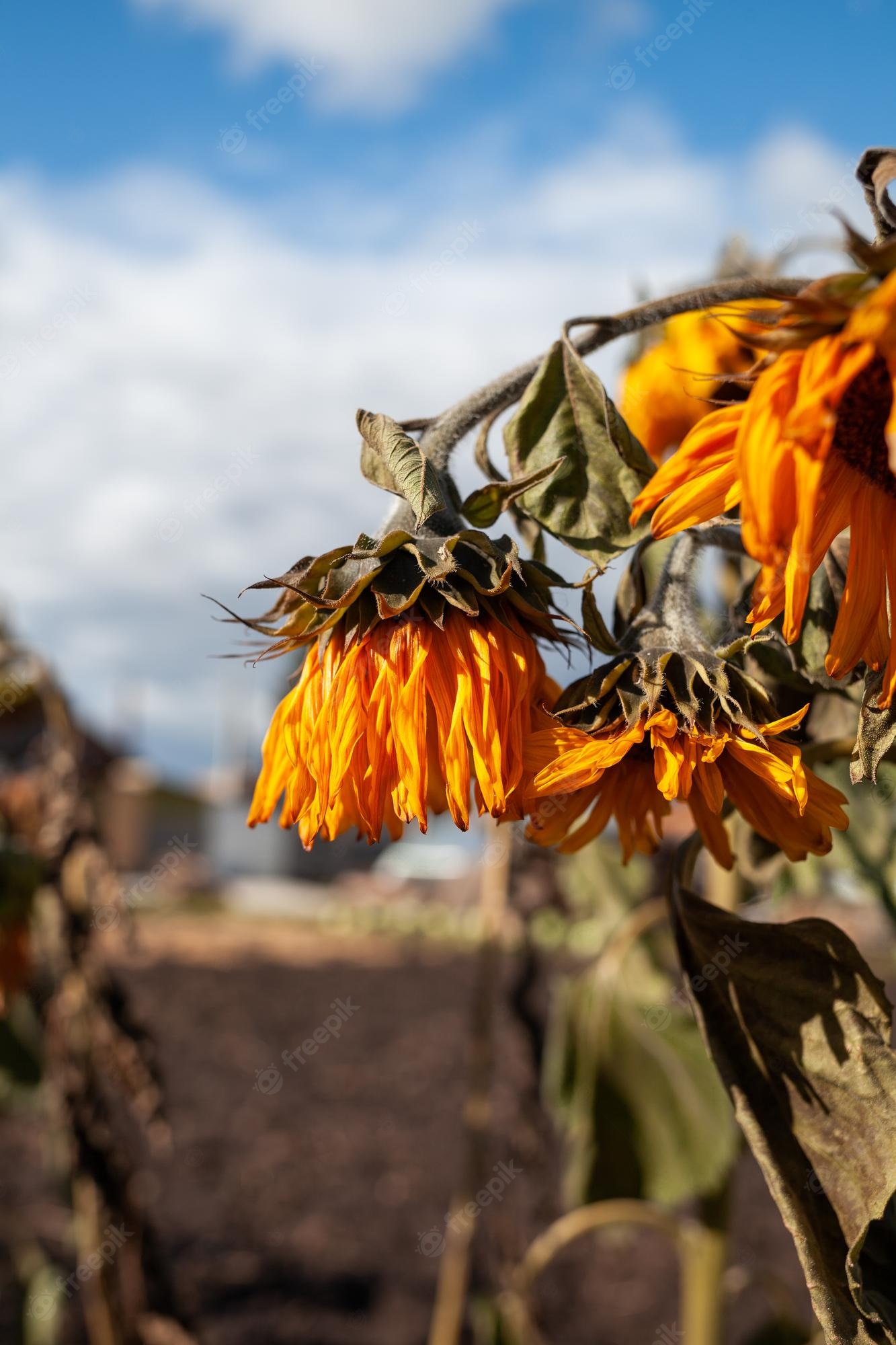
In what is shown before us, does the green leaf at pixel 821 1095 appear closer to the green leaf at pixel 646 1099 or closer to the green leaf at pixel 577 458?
the green leaf at pixel 577 458

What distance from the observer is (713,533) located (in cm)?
79

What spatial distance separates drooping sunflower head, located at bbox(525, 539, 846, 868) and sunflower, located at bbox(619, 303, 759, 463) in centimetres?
63

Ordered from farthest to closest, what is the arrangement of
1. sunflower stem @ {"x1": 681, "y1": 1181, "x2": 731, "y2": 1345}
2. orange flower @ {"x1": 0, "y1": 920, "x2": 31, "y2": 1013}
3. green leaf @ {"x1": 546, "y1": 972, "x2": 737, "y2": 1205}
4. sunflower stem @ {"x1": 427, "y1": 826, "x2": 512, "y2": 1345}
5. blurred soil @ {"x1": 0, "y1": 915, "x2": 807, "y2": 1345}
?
blurred soil @ {"x1": 0, "y1": 915, "x2": 807, "y2": 1345}
sunflower stem @ {"x1": 427, "y1": 826, "x2": 512, "y2": 1345}
orange flower @ {"x1": 0, "y1": 920, "x2": 31, "y2": 1013}
green leaf @ {"x1": 546, "y1": 972, "x2": 737, "y2": 1205}
sunflower stem @ {"x1": 681, "y1": 1181, "x2": 731, "y2": 1345}

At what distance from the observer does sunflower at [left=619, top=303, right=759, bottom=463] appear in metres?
1.35

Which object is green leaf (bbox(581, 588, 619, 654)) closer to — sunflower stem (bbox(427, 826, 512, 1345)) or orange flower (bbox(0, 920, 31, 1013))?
sunflower stem (bbox(427, 826, 512, 1345))

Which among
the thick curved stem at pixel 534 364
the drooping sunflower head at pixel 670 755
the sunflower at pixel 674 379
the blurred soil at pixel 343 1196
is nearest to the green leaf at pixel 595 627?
the drooping sunflower head at pixel 670 755

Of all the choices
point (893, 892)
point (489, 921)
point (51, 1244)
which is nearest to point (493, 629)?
point (893, 892)

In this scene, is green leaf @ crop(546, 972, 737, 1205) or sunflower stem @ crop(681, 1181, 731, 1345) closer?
sunflower stem @ crop(681, 1181, 731, 1345)

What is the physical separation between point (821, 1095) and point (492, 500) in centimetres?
43

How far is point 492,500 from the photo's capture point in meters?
0.75

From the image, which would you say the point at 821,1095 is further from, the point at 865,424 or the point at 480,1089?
the point at 480,1089

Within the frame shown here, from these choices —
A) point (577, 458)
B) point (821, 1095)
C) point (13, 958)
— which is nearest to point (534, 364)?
point (577, 458)

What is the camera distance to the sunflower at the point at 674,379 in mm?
1352

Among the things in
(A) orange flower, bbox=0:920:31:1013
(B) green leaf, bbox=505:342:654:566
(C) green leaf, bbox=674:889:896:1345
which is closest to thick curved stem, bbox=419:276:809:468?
(B) green leaf, bbox=505:342:654:566
